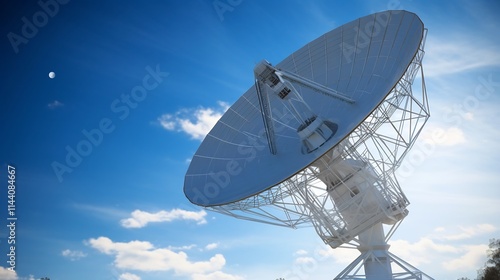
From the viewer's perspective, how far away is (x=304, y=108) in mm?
24469

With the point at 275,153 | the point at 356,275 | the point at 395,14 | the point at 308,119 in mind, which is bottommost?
the point at 356,275

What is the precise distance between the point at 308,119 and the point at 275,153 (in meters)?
2.45

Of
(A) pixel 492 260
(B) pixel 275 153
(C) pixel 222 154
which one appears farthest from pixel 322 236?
(A) pixel 492 260

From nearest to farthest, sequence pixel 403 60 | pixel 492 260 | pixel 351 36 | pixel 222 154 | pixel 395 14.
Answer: pixel 403 60 → pixel 395 14 → pixel 351 36 → pixel 222 154 → pixel 492 260

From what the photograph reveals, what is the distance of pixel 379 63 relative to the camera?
2077 cm

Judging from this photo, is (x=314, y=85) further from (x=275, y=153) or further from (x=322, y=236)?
(x=322, y=236)

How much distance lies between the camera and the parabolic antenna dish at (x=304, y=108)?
62.8 feet

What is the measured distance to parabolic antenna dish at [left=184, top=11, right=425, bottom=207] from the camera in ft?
62.8

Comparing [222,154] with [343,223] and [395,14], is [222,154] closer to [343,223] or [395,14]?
[343,223]

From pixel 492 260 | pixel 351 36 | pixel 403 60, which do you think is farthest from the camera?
pixel 492 260

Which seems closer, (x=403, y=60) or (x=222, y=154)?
(x=403, y=60)

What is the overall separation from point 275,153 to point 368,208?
5392 mm

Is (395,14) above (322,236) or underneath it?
above

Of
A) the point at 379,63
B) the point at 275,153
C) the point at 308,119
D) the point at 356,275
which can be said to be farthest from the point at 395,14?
the point at 356,275
